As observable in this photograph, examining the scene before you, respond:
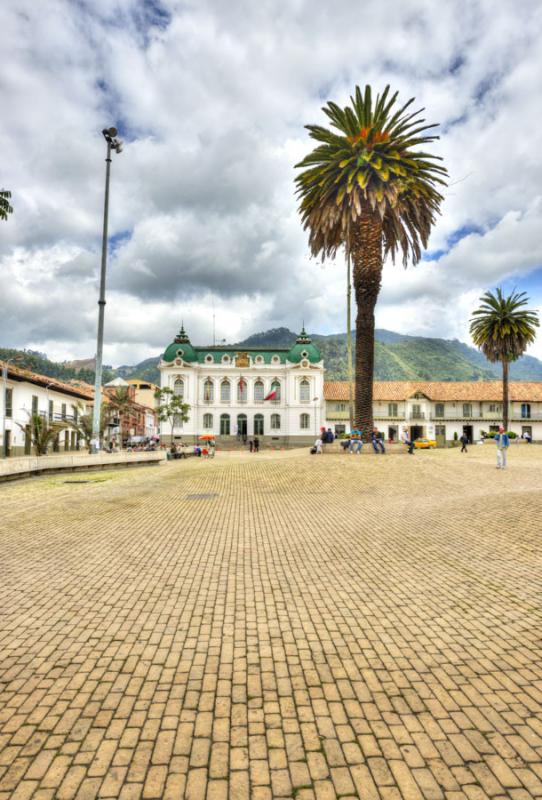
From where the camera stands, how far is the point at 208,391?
63125mm

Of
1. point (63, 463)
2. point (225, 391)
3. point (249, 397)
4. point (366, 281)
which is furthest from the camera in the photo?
point (225, 391)

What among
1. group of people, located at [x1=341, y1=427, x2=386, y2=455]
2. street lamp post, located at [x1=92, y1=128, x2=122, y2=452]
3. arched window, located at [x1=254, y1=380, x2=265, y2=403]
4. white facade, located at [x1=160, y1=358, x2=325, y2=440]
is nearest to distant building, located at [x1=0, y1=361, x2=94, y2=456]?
street lamp post, located at [x1=92, y1=128, x2=122, y2=452]

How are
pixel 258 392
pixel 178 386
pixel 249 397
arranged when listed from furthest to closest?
pixel 258 392
pixel 249 397
pixel 178 386

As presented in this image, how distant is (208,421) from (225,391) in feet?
16.0

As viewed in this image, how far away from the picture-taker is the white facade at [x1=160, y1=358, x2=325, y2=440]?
202 feet

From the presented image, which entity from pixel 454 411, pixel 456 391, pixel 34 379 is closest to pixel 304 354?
pixel 456 391

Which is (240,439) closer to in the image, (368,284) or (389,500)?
(368,284)

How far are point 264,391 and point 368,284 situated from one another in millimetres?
39100

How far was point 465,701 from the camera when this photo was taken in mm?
3559

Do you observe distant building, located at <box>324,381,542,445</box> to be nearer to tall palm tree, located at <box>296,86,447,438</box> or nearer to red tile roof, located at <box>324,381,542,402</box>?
red tile roof, located at <box>324,381,542,402</box>

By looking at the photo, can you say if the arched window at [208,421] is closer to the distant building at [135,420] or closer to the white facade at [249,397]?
the white facade at [249,397]

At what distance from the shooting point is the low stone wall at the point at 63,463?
683 inches

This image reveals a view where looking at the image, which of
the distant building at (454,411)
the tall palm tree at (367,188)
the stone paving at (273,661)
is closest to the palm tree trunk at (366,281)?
the tall palm tree at (367,188)

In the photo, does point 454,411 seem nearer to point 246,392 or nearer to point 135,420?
point 246,392
